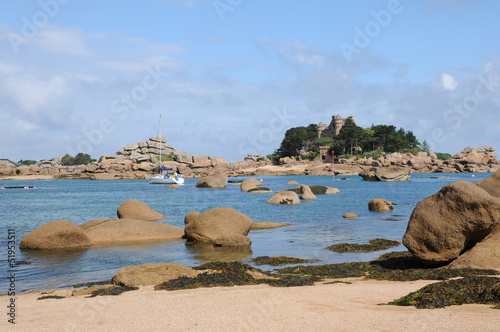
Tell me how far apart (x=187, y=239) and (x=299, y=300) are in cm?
1212

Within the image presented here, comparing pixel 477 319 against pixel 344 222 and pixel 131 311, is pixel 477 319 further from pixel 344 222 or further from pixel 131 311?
pixel 344 222

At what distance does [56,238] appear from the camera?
61.0 feet

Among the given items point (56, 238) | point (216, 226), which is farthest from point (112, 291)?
point (56, 238)

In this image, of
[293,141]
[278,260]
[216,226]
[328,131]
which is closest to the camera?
[278,260]

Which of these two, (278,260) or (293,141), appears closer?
(278,260)

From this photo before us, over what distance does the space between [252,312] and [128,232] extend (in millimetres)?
13881

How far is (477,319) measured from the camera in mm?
7180

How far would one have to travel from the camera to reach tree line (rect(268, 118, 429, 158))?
136375 millimetres

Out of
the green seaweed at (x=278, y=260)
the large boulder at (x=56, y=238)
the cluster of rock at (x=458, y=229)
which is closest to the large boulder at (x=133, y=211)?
the large boulder at (x=56, y=238)

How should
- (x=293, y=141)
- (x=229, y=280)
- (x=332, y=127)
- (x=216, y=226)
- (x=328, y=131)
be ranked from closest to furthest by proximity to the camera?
(x=229, y=280), (x=216, y=226), (x=293, y=141), (x=332, y=127), (x=328, y=131)

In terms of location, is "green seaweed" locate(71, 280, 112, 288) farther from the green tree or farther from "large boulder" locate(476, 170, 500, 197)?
the green tree

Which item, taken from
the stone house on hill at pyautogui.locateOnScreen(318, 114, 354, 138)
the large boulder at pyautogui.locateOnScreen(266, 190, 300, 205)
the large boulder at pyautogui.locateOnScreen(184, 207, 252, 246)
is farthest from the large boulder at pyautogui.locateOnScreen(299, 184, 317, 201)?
the stone house on hill at pyautogui.locateOnScreen(318, 114, 354, 138)

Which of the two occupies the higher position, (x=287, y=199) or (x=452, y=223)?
(x=452, y=223)

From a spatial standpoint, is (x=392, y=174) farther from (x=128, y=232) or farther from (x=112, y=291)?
(x=112, y=291)
